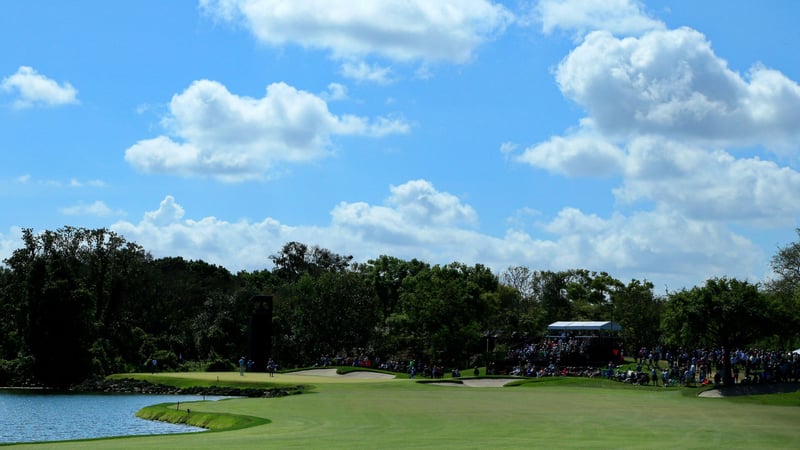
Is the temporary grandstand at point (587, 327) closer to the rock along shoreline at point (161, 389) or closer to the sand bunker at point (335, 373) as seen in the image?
the sand bunker at point (335, 373)

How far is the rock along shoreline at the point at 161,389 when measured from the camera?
185ft

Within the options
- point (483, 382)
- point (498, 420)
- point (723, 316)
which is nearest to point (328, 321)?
point (483, 382)

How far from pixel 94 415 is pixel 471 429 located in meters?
24.6

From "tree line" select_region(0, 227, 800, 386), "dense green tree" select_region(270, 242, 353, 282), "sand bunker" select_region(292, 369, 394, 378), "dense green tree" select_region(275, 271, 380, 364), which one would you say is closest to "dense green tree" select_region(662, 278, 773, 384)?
"tree line" select_region(0, 227, 800, 386)

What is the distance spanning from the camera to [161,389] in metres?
63.2

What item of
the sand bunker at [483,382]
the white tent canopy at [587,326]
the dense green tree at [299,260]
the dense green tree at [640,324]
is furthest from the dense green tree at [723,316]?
the dense green tree at [299,260]

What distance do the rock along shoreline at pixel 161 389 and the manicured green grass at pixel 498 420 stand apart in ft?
12.9

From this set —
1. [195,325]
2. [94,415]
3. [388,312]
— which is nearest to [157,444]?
[94,415]

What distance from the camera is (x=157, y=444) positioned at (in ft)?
90.6

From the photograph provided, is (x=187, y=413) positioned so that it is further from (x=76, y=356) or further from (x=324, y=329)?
(x=324, y=329)

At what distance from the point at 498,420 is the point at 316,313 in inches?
2334

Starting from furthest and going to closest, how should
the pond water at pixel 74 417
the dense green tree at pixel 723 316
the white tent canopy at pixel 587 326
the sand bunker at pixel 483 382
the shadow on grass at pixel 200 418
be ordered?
the white tent canopy at pixel 587 326 → the sand bunker at pixel 483 382 → the dense green tree at pixel 723 316 → the pond water at pixel 74 417 → the shadow on grass at pixel 200 418

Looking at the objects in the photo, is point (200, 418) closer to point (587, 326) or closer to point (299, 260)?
point (587, 326)

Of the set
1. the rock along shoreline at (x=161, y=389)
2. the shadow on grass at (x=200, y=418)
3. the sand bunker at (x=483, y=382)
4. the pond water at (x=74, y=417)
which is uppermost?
the sand bunker at (x=483, y=382)
